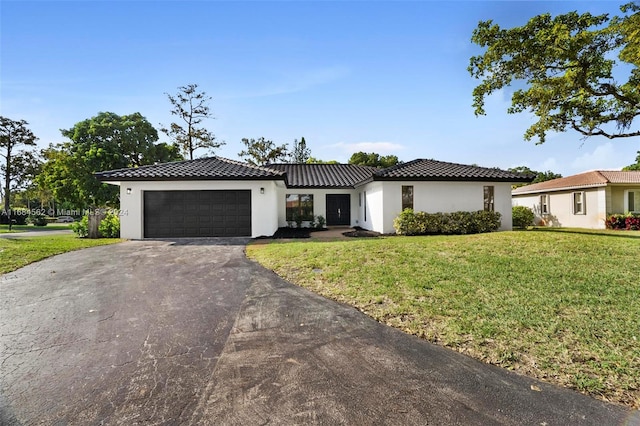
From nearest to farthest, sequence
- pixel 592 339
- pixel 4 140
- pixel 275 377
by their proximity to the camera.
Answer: pixel 275 377 → pixel 592 339 → pixel 4 140

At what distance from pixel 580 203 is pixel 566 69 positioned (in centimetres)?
1261

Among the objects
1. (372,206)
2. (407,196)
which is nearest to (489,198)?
(407,196)

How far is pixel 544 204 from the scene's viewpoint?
22.6 metres

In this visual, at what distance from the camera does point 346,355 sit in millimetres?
3463

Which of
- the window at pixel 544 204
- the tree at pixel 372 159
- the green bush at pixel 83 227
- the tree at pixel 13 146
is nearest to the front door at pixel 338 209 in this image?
the green bush at pixel 83 227

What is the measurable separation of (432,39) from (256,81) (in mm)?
7217

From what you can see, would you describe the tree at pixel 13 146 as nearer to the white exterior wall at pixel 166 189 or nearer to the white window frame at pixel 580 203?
the white exterior wall at pixel 166 189

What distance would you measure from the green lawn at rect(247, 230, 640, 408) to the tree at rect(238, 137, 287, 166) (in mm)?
28232

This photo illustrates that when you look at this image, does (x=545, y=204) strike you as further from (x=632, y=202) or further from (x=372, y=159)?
(x=372, y=159)

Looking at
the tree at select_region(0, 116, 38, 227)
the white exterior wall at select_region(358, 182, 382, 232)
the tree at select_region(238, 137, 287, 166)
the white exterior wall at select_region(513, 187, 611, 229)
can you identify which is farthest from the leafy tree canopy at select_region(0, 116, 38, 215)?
the white exterior wall at select_region(513, 187, 611, 229)

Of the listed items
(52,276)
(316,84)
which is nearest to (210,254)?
(52,276)

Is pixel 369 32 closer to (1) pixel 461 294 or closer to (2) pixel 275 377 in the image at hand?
(1) pixel 461 294

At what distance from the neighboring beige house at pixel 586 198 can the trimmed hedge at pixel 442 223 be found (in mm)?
10297

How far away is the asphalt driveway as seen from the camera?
2482 mm
